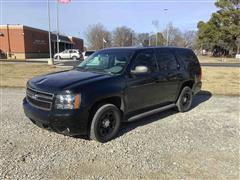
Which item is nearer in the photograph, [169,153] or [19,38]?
[169,153]

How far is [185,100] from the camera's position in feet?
23.2

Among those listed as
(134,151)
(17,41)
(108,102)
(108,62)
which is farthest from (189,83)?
(17,41)

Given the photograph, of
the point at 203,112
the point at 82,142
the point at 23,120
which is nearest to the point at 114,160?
the point at 82,142

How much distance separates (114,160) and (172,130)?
1892mm

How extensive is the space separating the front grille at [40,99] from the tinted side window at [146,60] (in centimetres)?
193

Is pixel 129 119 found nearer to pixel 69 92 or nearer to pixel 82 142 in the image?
pixel 82 142

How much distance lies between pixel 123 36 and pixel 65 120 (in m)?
88.2

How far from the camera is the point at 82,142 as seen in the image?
15.6ft

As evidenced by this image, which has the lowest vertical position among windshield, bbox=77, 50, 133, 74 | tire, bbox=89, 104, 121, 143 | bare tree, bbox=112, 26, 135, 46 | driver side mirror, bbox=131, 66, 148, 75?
tire, bbox=89, 104, 121, 143

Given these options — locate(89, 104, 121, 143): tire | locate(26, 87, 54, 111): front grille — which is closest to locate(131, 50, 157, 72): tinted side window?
locate(89, 104, 121, 143): tire

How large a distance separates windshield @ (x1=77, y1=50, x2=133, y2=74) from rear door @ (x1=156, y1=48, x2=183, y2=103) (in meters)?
0.98

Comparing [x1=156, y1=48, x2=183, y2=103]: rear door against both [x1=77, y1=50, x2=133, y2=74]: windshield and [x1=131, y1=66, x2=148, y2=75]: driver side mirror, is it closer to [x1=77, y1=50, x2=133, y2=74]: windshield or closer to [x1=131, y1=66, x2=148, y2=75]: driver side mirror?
[x1=131, y1=66, x2=148, y2=75]: driver side mirror

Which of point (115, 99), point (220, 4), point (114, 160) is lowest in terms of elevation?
point (114, 160)

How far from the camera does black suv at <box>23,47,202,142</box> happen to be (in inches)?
171
